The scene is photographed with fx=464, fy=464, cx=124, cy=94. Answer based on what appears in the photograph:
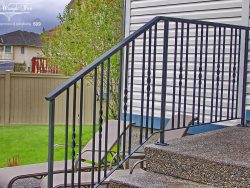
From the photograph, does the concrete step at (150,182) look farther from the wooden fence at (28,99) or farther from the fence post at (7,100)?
the fence post at (7,100)

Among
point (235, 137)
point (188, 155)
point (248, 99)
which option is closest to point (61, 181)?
point (188, 155)

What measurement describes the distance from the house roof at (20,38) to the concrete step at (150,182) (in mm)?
12783

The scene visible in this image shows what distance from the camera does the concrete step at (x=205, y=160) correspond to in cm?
321

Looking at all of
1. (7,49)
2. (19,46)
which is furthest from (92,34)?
(7,49)

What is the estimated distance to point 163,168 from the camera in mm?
3602

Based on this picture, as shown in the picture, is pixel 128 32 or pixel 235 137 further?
pixel 128 32

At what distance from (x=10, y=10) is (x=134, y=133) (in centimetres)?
776

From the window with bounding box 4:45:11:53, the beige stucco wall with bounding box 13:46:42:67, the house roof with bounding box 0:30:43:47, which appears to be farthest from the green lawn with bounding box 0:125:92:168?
the window with bounding box 4:45:11:53

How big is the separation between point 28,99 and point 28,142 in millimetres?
2217

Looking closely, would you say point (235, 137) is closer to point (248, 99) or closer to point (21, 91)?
point (248, 99)

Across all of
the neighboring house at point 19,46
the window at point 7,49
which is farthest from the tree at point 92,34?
the window at point 7,49

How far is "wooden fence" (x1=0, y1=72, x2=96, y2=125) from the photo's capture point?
11.4 metres

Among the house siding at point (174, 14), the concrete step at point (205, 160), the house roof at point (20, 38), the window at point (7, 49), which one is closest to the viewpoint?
the concrete step at point (205, 160)

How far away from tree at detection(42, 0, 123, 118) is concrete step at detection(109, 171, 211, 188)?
521cm
